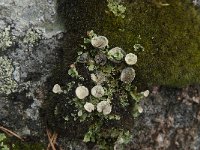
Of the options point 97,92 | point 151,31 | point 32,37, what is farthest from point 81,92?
point 151,31

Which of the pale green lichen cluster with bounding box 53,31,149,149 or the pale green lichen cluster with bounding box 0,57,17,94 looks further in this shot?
the pale green lichen cluster with bounding box 0,57,17,94

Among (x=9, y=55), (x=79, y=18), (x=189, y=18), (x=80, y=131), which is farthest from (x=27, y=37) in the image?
(x=189, y=18)

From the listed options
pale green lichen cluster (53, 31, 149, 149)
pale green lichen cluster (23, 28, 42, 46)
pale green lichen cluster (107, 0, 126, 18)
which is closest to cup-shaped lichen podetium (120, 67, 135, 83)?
pale green lichen cluster (53, 31, 149, 149)

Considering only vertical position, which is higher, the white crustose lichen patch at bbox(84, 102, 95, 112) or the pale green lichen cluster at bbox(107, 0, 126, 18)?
the pale green lichen cluster at bbox(107, 0, 126, 18)

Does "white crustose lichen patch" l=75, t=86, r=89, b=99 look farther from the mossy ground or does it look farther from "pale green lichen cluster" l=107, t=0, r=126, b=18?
"pale green lichen cluster" l=107, t=0, r=126, b=18

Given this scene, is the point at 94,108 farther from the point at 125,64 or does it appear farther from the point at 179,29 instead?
the point at 179,29

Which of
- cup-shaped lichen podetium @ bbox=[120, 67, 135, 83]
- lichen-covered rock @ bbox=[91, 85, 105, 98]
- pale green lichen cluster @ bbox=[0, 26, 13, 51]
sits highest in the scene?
pale green lichen cluster @ bbox=[0, 26, 13, 51]

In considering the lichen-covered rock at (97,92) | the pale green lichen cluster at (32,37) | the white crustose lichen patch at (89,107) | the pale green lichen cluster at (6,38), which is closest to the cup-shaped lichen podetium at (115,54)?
the lichen-covered rock at (97,92)

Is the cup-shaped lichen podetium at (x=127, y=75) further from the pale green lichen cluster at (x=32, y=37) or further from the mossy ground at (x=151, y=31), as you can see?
the pale green lichen cluster at (x=32, y=37)
